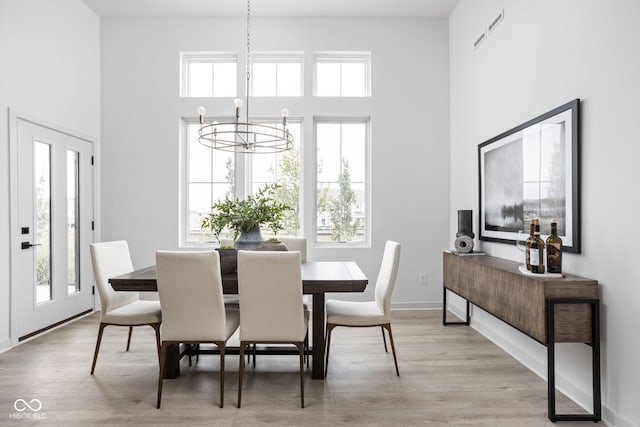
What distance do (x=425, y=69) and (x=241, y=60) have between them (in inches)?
85.9

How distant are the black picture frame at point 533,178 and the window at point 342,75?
1812 mm

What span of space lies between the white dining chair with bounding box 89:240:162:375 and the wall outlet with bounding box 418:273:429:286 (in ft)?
9.80

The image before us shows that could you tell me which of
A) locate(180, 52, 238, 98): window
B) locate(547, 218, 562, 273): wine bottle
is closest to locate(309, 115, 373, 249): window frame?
locate(180, 52, 238, 98): window

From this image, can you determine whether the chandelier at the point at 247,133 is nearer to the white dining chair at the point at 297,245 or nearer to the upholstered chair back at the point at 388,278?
the white dining chair at the point at 297,245

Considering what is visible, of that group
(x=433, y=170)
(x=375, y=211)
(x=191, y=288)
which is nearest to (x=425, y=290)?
(x=375, y=211)

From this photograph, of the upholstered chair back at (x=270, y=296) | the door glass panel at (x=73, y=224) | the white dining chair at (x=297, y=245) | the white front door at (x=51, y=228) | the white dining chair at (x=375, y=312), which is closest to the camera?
the upholstered chair back at (x=270, y=296)

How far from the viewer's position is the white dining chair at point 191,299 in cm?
233

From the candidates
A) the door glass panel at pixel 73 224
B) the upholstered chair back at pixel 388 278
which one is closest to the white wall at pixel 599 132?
the upholstered chair back at pixel 388 278

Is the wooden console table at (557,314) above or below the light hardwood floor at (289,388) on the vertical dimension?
above

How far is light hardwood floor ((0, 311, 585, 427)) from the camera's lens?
7.40 feet

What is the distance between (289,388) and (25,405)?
1556mm

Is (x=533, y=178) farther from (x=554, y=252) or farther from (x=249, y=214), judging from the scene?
(x=249, y=214)

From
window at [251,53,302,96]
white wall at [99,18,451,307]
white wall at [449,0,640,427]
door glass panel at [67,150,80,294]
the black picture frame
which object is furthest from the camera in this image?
window at [251,53,302,96]

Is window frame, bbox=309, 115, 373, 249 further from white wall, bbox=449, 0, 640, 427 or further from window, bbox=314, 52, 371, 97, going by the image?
white wall, bbox=449, 0, 640, 427
